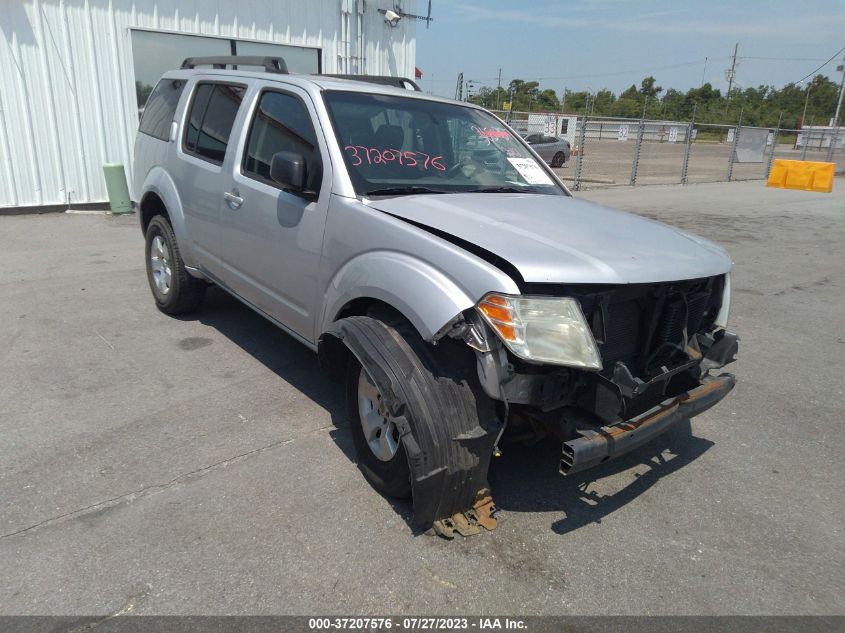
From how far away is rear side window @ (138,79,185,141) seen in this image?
534cm

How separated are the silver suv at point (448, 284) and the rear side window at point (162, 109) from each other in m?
1.07

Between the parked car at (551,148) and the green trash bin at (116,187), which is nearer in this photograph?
the green trash bin at (116,187)

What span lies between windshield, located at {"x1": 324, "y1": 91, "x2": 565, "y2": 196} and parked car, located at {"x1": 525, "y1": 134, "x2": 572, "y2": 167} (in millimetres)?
19267

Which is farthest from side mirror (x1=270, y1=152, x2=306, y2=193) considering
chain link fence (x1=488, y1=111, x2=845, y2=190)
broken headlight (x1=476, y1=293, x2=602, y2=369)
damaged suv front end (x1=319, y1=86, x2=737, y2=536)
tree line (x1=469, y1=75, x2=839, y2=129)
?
tree line (x1=469, y1=75, x2=839, y2=129)

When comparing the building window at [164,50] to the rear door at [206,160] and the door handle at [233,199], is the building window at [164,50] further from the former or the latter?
the door handle at [233,199]

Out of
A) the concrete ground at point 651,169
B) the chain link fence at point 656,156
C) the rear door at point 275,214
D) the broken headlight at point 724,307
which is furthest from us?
the concrete ground at point 651,169

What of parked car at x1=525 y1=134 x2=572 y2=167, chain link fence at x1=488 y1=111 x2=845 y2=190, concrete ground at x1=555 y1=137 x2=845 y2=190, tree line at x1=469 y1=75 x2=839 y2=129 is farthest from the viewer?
tree line at x1=469 y1=75 x2=839 y2=129

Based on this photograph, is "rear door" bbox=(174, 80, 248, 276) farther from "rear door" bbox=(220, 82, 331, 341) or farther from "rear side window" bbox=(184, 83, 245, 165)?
"rear door" bbox=(220, 82, 331, 341)

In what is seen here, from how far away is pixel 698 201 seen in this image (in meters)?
16.2

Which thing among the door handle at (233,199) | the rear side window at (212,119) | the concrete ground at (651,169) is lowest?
the concrete ground at (651,169)

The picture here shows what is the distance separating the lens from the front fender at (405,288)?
261 cm

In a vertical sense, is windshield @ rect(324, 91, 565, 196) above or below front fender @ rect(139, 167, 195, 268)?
above

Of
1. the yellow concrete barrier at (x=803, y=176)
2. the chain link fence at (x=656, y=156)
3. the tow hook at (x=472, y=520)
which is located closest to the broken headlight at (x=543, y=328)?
the tow hook at (x=472, y=520)

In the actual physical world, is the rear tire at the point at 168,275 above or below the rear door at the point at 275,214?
below
